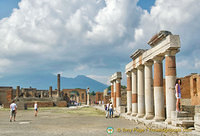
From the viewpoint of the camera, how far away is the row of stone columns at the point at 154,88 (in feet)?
40.9

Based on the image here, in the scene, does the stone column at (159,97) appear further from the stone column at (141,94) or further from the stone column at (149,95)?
the stone column at (141,94)

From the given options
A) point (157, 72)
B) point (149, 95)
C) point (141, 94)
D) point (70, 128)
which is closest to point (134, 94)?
point (141, 94)

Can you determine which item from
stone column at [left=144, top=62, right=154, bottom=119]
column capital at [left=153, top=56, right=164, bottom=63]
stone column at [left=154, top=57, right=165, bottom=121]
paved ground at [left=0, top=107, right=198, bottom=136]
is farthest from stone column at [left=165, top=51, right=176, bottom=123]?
stone column at [left=144, top=62, right=154, bottom=119]

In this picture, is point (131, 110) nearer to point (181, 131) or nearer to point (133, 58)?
point (133, 58)

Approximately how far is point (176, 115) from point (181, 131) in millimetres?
1526

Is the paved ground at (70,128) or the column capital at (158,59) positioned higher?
the column capital at (158,59)

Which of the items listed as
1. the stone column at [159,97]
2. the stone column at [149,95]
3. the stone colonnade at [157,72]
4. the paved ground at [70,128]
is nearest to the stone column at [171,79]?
the stone colonnade at [157,72]

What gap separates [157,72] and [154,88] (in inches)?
36.8

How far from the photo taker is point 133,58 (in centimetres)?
1905

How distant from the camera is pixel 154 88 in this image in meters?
14.1

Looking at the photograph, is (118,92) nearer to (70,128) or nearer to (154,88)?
(154,88)

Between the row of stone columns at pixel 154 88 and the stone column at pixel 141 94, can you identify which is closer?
the row of stone columns at pixel 154 88

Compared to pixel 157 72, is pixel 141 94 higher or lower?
lower

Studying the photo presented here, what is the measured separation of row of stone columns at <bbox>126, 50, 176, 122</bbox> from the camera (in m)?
12.5
